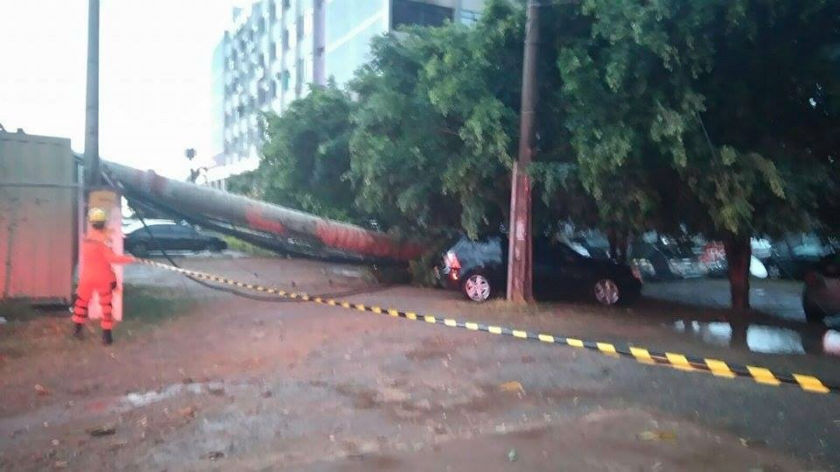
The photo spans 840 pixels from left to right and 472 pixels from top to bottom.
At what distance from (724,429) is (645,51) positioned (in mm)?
6453

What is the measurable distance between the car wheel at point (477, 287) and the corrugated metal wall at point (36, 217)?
694cm

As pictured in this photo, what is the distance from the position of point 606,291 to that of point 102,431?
36.9ft

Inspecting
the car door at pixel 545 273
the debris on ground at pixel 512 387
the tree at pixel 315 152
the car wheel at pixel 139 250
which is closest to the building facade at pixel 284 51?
the tree at pixel 315 152

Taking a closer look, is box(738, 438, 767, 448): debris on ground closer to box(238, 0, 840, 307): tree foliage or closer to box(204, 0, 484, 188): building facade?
box(238, 0, 840, 307): tree foliage

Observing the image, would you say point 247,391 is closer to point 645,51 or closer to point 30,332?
point 30,332

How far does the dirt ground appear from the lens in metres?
5.27

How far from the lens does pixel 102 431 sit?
19.0 feet

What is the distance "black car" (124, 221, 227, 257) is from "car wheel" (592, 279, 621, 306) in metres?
16.2

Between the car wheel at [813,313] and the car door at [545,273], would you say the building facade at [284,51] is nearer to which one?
the car door at [545,273]

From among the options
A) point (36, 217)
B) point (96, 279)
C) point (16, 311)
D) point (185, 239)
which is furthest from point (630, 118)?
point (185, 239)

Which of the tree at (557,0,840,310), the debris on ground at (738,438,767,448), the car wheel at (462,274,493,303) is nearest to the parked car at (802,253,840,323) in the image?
the tree at (557,0,840,310)

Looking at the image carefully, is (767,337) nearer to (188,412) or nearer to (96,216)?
(188,412)

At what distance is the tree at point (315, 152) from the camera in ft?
61.5

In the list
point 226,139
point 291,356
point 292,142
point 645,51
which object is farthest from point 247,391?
point 226,139
